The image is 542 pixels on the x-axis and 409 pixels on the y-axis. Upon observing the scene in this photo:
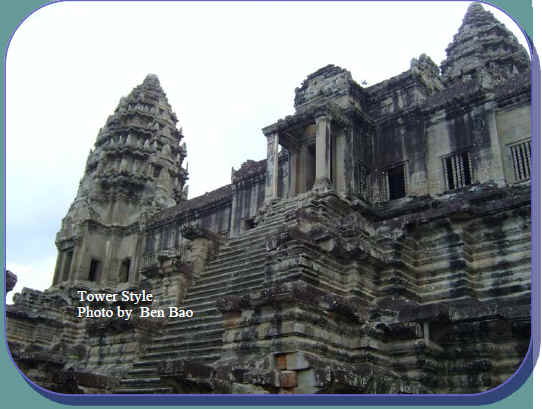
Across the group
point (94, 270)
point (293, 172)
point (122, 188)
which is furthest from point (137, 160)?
point (293, 172)

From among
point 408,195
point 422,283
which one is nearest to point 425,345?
point 422,283

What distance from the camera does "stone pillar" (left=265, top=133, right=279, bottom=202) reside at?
19781 millimetres

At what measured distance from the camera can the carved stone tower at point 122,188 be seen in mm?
32469

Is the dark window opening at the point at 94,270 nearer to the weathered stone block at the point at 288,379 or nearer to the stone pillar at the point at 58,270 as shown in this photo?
the stone pillar at the point at 58,270

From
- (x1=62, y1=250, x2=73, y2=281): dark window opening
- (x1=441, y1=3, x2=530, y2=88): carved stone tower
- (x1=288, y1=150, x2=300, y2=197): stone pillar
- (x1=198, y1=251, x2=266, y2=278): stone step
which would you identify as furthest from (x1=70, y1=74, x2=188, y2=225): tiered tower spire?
(x1=441, y1=3, x2=530, y2=88): carved stone tower

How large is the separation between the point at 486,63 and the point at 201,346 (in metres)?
32.3

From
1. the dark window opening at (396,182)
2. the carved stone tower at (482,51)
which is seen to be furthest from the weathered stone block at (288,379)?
the carved stone tower at (482,51)

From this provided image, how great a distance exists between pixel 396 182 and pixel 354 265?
21.6ft

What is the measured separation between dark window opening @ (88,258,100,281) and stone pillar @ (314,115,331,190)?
19319mm

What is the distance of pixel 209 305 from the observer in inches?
611

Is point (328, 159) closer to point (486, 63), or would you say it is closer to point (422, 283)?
point (422, 283)

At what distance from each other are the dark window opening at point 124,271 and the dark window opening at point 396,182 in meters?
18.5

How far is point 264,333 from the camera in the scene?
37.2ft

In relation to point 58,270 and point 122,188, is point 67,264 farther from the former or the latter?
point 122,188
